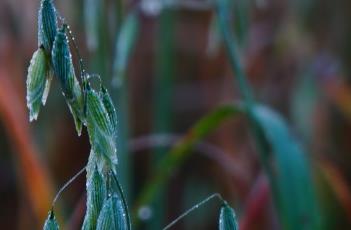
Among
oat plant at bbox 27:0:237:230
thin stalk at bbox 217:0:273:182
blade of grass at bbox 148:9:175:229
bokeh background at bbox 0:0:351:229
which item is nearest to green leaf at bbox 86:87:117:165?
oat plant at bbox 27:0:237:230

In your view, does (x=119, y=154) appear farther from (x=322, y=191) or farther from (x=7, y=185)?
(x=7, y=185)

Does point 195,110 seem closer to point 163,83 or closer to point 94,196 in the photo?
point 163,83

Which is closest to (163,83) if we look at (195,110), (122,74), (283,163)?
(122,74)

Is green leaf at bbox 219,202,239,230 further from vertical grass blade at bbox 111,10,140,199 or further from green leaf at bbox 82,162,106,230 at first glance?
vertical grass blade at bbox 111,10,140,199

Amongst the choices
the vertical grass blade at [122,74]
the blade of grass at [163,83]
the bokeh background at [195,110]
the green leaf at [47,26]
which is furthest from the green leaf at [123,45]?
the green leaf at [47,26]

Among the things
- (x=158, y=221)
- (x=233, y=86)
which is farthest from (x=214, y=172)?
(x=158, y=221)
